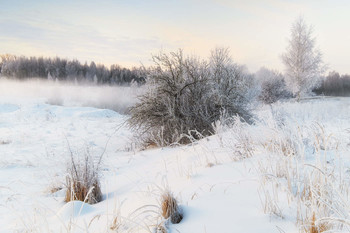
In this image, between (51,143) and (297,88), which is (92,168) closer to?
(51,143)

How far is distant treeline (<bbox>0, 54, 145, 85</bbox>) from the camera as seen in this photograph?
57.5m

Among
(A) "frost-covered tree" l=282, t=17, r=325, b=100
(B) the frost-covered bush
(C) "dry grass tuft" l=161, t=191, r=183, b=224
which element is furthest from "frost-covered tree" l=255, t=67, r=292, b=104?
(C) "dry grass tuft" l=161, t=191, r=183, b=224

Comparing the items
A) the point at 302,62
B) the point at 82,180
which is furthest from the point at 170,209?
the point at 302,62

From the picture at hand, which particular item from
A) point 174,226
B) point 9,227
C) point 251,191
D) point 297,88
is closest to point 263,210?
point 251,191

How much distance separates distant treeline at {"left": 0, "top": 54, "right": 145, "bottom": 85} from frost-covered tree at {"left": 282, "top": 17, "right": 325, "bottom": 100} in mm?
34858

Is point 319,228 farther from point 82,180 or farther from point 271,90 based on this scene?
point 271,90

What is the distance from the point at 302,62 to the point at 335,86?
3478cm

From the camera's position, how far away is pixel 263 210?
1.87m

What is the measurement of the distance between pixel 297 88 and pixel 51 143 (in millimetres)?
25308

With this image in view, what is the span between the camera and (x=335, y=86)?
175 feet

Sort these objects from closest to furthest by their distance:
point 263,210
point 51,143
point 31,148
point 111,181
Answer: point 263,210 < point 111,181 < point 31,148 < point 51,143

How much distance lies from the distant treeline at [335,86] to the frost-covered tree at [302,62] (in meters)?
23.1

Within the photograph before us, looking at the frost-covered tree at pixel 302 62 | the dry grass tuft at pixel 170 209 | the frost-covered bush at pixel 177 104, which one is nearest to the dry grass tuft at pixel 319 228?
the dry grass tuft at pixel 170 209

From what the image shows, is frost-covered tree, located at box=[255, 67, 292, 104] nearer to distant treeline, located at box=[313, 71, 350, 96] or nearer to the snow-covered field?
distant treeline, located at box=[313, 71, 350, 96]
